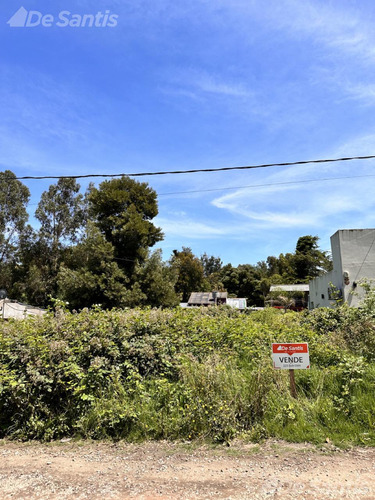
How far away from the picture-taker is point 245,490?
2.84 metres

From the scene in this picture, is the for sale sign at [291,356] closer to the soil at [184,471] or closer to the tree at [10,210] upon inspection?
the soil at [184,471]

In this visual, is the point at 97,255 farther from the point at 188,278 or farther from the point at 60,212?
the point at 188,278

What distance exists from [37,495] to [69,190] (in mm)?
37984

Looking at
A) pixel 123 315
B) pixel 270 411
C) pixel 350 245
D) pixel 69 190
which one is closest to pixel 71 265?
pixel 69 190

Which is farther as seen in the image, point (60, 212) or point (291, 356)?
point (60, 212)

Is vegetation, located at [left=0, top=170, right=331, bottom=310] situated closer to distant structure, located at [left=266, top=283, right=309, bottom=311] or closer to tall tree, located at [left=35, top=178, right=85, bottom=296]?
tall tree, located at [left=35, top=178, right=85, bottom=296]

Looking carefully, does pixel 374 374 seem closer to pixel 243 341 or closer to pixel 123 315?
pixel 243 341

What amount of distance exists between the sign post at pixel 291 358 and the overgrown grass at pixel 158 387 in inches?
6.8

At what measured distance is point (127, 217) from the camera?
26.8m

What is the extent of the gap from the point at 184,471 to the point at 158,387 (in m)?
1.37

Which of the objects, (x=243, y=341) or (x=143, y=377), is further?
(x=243, y=341)

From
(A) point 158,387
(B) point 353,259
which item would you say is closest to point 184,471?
(A) point 158,387

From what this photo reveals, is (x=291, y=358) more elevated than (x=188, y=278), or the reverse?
(x=188, y=278)

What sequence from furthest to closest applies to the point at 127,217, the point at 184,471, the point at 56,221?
the point at 56,221 → the point at 127,217 → the point at 184,471
